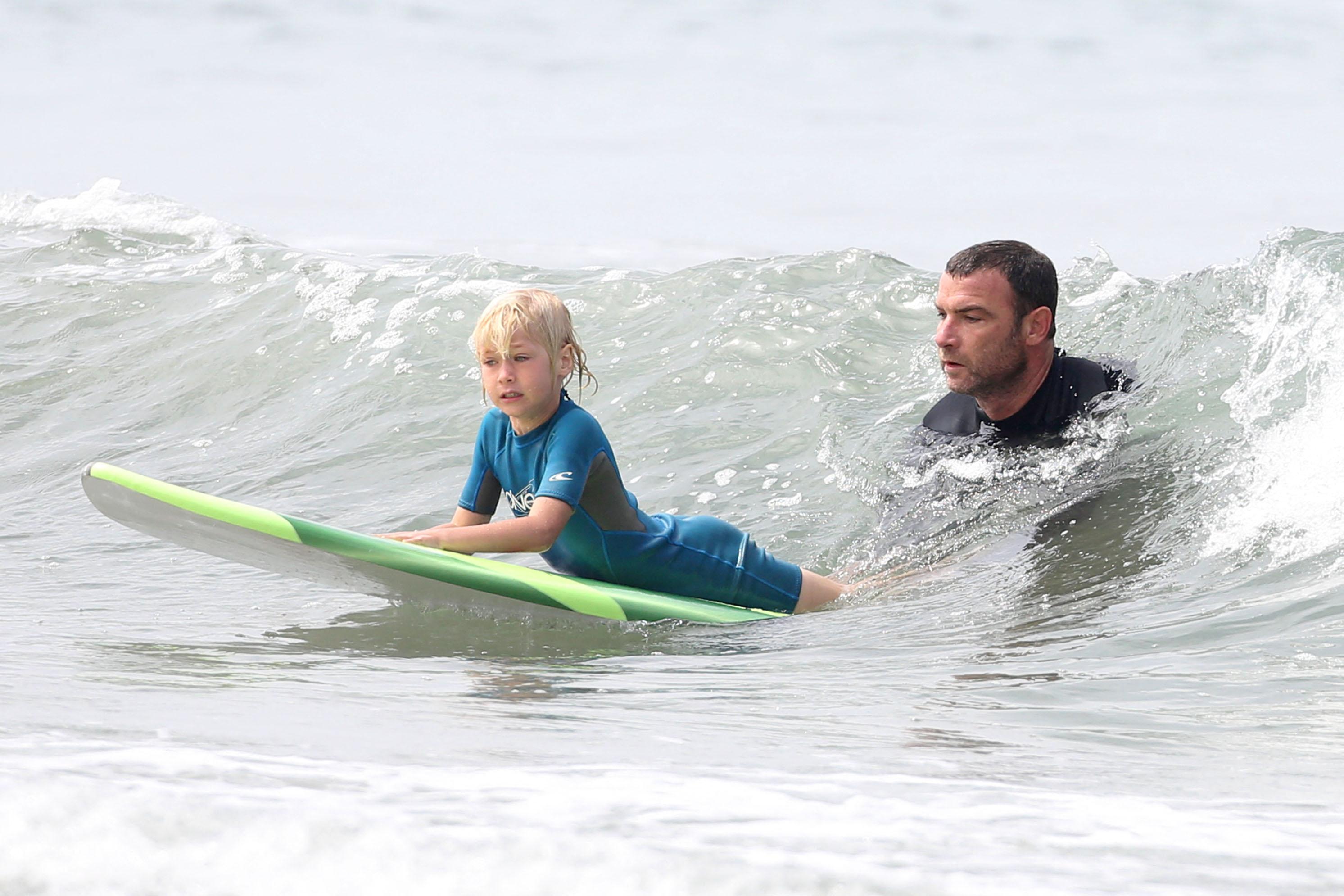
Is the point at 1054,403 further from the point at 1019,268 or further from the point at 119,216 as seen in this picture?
the point at 119,216

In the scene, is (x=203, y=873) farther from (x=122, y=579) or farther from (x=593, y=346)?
(x=593, y=346)

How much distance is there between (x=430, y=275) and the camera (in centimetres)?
1046

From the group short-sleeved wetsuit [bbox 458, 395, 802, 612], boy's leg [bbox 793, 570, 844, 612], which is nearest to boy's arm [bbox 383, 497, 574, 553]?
short-sleeved wetsuit [bbox 458, 395, 802, 612]

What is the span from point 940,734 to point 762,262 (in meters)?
8.54

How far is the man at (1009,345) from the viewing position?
16.1 ft

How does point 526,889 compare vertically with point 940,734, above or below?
above

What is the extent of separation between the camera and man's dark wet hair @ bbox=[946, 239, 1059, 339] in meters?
4.93

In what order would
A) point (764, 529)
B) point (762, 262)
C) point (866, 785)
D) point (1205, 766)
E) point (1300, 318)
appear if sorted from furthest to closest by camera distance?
point (762, 262)
point (1300, 318)
point (764, 529)
point (1205, 766)
point (866, 785)

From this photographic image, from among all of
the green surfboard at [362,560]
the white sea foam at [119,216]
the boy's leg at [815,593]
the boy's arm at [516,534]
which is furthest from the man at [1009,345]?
the white sea foam at [119,216]

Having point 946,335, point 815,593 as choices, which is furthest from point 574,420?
point 946,335

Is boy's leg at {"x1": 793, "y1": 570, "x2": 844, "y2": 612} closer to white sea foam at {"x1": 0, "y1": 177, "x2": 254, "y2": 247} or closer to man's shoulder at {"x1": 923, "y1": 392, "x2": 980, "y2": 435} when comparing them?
man's shoulder at {"x1": 923, "y1": 392, "x2": 980, "y2": 435}

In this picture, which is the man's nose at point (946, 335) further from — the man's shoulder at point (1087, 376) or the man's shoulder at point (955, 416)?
the man's shoulder at point (1087, 376)

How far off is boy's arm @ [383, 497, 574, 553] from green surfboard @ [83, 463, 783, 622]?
0.29 feet

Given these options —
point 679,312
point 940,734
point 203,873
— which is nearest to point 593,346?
point 679,312
